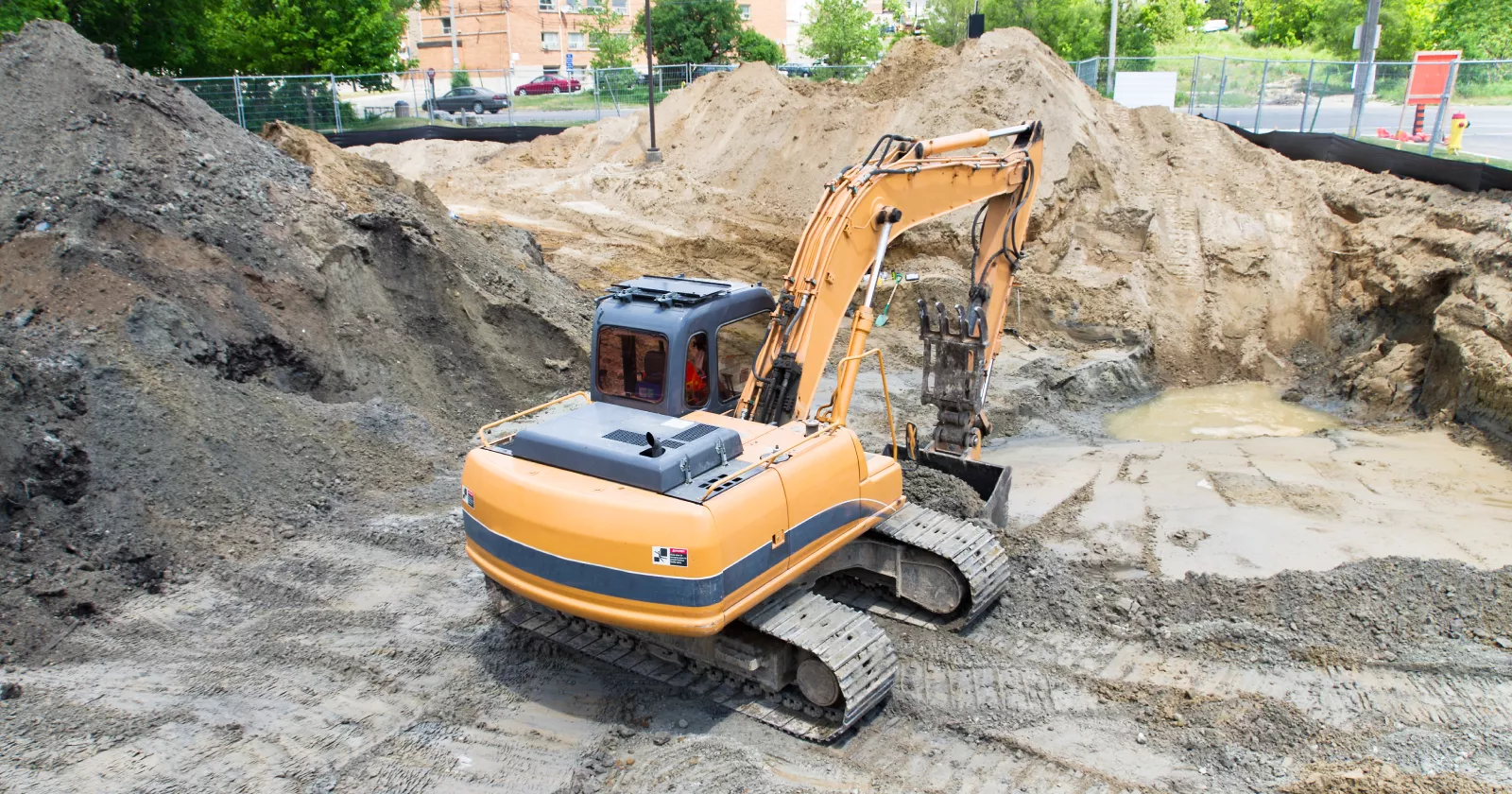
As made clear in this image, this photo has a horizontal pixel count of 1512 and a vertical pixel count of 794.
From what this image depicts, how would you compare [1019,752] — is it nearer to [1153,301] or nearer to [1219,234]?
[1153,301]

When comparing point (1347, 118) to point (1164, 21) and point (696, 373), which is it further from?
point (1164, 21)

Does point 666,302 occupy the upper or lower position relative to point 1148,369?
upper

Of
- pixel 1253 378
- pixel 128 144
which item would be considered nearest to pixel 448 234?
pixel 128 144

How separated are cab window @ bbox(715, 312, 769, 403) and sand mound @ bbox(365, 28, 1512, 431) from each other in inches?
313

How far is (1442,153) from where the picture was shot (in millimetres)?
15055

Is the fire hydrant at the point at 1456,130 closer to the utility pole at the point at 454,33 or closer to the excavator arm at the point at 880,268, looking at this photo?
the excavator arm at the point at 880,268

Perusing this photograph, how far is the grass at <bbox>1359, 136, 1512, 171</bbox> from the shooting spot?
45.7 ft

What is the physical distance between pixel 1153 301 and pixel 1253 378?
1.64 metres

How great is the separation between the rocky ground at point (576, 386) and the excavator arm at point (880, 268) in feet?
3.52

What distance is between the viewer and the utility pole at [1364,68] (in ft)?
54.8

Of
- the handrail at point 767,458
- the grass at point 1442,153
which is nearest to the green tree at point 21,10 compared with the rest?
the handrail at point 767,458

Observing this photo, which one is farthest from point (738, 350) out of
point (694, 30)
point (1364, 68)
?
point (694, 30)

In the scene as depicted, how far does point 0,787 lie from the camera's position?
17.5 ft

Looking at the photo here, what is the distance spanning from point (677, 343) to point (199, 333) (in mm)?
5723
